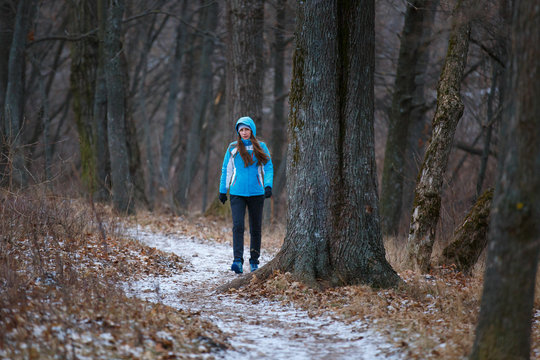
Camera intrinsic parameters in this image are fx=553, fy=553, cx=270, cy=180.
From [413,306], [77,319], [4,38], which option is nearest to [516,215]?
[413,306]

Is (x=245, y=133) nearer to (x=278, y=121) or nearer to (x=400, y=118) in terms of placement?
(x=400, y=118)

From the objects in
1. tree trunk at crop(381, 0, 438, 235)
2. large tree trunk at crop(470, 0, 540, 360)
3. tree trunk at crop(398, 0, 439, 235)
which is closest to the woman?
large tree trunk at crop(470, 0, 540, 360)

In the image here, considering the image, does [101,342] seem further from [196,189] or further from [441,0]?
[196,189]

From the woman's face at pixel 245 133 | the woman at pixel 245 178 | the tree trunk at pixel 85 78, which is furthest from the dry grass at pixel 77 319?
the tree trunk at pixel 85 78

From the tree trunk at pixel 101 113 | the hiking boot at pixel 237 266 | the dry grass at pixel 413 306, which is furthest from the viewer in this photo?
the tree trunk at pixel 101 113

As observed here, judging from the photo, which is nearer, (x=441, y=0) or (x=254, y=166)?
(x=254, y=166)

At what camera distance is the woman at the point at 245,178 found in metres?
8.13

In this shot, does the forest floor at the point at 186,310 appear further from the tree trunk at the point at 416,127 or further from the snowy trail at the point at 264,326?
the tree trunk at the point at 416,127

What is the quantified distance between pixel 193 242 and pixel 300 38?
6.09m

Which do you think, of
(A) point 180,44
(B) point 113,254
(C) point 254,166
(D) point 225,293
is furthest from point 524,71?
(A) point 180,44

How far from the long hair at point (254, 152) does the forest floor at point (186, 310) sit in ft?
5.84

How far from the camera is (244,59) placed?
1313 centimetres

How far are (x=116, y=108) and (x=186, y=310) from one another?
9328mm

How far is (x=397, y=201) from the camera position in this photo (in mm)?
13742
